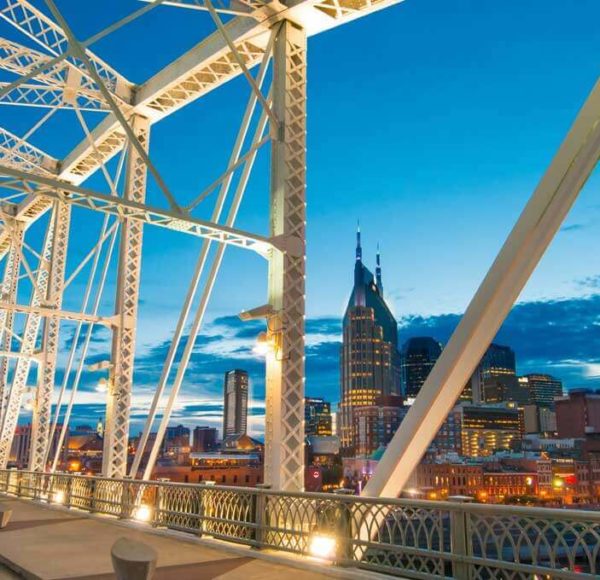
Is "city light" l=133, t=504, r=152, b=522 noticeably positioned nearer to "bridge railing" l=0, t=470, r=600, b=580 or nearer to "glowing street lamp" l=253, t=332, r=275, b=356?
"bridge railing" l=0, t=470, r=600, b=580

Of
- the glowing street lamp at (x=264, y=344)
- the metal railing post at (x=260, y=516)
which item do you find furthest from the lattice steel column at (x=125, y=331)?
the metal railing post at (x=260, y=516)

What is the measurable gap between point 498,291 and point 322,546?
3.57 m

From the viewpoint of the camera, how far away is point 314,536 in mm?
7473

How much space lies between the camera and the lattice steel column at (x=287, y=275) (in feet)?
36.7

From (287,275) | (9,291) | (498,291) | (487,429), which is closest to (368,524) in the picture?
(498,291)

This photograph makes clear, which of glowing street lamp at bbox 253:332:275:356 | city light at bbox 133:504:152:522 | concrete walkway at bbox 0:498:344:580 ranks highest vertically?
glowing street lamp at bbox 253:332:275:356

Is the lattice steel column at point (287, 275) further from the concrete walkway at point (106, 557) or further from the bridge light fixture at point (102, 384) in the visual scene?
the bridge light fixture at point (102, 384)

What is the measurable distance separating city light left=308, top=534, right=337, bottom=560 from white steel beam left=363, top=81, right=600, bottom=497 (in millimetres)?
987

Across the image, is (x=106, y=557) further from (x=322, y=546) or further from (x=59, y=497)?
(x=59, y=497)

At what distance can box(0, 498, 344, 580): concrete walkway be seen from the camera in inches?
262

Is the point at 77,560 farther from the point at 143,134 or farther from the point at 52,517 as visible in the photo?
the point at 143,134

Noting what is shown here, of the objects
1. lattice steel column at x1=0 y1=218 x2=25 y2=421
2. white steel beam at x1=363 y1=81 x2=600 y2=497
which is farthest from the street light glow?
lattice steel column at x1=0 y1=218 x2=25 y2=421

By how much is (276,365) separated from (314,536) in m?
4.30

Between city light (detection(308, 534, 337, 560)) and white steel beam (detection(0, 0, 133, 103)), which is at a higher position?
white steel beam (detection(0, 0, 133, 103))
